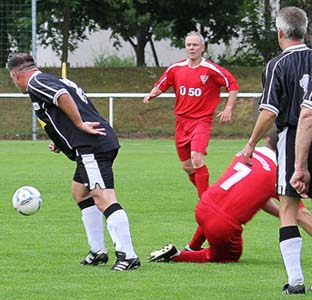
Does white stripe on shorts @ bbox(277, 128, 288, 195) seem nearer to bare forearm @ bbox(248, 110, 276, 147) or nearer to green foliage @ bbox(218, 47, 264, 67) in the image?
bare forearm @ bbox(248, 110, 276, 147)

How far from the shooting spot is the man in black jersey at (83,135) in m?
8.41

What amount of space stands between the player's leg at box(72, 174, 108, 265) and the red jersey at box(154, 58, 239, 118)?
3.81m

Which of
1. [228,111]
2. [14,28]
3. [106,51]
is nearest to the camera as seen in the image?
[228,111]

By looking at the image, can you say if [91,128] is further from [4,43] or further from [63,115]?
[4,43]

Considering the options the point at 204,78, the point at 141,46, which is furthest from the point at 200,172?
the point at 141,46

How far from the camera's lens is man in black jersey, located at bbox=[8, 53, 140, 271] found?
8.41 meters

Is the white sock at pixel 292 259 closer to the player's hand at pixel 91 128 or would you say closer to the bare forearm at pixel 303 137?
the bare forearm at pixel 303 137

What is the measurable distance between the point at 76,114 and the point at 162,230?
2868 millimetres

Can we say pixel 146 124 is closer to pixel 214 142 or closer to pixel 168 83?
pixel 214 142

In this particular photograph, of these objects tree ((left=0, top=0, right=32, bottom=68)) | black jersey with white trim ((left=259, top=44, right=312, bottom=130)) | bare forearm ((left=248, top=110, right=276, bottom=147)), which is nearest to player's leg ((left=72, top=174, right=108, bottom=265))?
bare forearm ((left=248, top=110, right=276, bottom=147))

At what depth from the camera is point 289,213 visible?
7234 mm

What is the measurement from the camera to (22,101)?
3105cm

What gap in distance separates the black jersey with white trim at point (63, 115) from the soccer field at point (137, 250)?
1.01 m

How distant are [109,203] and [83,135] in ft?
1.95
